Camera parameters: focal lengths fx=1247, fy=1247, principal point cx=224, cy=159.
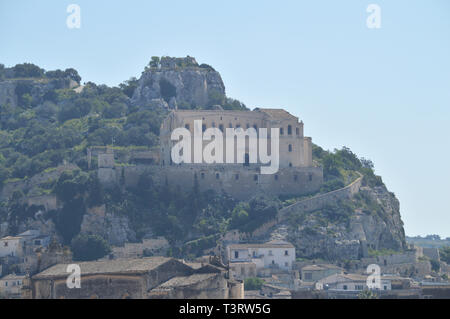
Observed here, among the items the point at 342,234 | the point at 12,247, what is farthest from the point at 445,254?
the point at 12,247

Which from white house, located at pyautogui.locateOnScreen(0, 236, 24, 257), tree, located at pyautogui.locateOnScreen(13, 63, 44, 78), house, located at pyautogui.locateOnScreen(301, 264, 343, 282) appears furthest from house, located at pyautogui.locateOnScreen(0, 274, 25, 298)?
tree, located at pyautogui.locateOnScreen(13, 63, 44, 78)

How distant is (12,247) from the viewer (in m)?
108

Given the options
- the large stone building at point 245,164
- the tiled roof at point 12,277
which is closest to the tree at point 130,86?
the large stone building at point 245,164

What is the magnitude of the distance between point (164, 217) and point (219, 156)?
31.5 feet

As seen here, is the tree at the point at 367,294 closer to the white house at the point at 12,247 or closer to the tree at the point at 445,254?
the white house at the point at 12,247

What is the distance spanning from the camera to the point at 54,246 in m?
84.8

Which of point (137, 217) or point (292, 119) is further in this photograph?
point (292, 119)

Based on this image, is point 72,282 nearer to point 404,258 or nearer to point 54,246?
point 54,246

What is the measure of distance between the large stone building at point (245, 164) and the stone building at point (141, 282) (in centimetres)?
3567

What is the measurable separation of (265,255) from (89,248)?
14.9 meters

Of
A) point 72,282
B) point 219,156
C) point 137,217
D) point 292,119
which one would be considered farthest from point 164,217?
point 72,282

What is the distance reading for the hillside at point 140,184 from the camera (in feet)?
359

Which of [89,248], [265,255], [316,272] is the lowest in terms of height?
[316,272]

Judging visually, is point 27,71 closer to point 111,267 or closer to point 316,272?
point 316,272
